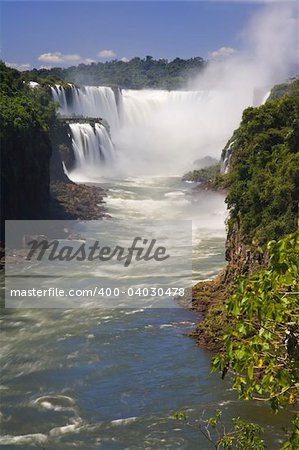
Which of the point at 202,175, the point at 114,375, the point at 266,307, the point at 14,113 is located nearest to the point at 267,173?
the point at 114,375

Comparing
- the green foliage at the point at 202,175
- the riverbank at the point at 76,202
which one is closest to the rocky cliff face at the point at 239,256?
the riverbank at the point at 76,202

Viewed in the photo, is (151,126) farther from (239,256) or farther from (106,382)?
(106,382)

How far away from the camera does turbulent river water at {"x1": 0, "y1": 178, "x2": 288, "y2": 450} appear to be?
46.6 ft

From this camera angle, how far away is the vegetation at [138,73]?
434 feet

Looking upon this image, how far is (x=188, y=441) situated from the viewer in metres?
13.9

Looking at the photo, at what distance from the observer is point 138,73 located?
150m

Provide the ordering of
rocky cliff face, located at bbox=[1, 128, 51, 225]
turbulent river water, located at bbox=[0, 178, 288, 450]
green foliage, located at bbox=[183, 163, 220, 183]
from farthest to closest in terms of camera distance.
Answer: green foliage, located at bbox=[183, 163, 220, 183], rocky cliff face, located at bbox=[1, 128, 51, 225], turbulent river water, located at bbox=[0, 178, 288, 450]

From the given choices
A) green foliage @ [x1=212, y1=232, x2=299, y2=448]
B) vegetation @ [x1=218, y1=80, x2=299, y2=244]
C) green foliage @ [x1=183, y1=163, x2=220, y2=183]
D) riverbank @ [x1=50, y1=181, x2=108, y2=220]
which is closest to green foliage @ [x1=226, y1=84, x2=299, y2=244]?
vegetation @ [x1=218, y1=80, x2=299, y2=244]

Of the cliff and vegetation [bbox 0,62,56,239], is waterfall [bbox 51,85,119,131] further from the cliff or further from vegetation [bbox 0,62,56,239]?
the cliff

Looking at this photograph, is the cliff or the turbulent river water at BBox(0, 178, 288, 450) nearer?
the turbulent river water at BBox(0, 178, 288, 450)

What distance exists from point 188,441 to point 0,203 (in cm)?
2135

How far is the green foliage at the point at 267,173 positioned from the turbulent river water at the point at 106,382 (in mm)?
4510

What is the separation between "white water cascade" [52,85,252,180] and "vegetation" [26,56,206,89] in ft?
126

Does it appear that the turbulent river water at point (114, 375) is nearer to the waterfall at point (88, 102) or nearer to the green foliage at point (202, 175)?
the green foliage at point (202, 175)
